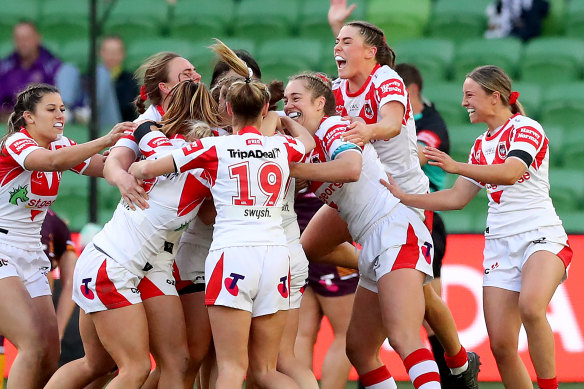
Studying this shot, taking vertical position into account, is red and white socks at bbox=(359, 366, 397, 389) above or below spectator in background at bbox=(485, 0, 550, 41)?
below

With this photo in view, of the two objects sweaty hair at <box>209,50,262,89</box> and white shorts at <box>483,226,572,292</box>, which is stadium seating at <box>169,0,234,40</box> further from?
white shorts at <box>483,226,572,292</box>

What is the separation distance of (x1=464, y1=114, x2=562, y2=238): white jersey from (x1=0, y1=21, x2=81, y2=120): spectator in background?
593cm

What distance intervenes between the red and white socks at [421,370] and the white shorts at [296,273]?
0.65 m

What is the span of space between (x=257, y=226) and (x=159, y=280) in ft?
2.15

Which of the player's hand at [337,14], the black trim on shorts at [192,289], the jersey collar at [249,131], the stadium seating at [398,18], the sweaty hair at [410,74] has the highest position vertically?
the player's hand at [337,14]

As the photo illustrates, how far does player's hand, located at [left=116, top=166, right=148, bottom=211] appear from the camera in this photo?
16.7ft

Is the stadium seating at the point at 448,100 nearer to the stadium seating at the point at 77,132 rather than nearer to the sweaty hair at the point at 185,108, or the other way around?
the stadium seating at the point at 77,132

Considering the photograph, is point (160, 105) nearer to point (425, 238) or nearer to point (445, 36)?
point (425, 238)

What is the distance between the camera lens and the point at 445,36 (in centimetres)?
1177

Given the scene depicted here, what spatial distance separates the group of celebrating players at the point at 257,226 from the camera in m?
→ 4.98

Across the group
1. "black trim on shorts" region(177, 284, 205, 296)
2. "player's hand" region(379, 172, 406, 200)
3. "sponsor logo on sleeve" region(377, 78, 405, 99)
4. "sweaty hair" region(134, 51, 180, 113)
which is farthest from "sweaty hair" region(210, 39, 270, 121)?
"black trim on shorts" region(177, 284, 205, 296)

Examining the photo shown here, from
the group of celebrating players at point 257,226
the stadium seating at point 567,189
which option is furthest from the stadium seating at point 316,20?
the group of celebrating players at point 257,226

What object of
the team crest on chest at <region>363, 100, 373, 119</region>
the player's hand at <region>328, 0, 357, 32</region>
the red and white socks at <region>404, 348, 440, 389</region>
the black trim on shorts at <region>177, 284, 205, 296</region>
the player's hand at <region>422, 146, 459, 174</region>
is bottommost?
the red and white socks at <region>404, 348, 440, 389</region>

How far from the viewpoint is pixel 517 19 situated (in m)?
11.4
